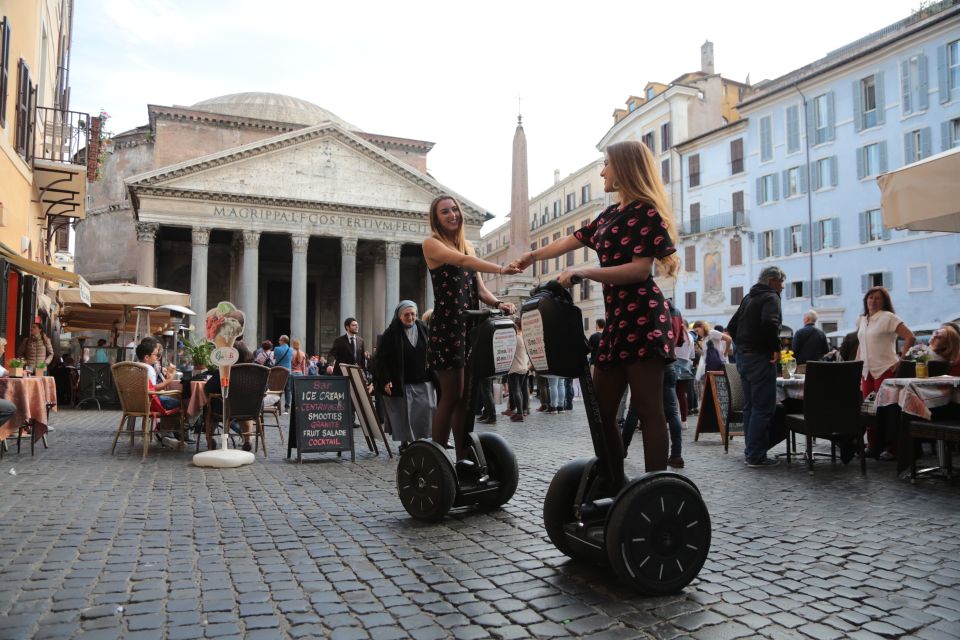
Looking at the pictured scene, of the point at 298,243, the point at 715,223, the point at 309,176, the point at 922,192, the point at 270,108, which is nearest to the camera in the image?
the point at 922,192

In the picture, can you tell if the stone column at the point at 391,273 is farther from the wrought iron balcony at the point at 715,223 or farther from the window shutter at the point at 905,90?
the window shutter at the point at 905,90

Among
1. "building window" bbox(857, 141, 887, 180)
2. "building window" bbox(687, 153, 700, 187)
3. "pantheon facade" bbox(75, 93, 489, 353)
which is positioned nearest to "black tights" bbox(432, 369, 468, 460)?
"building window" bbox(857, 141, 887, 180)

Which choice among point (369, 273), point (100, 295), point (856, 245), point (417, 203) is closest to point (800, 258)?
point (856, 245)

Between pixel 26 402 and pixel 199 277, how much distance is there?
974 inches

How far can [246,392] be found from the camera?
6.98 m

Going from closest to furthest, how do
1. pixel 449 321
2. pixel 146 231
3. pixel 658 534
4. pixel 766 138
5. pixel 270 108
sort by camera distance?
pixel 658 534 < pixel 449 321 < pixel 146 231 < pixel 766 138 < pixel 270 108

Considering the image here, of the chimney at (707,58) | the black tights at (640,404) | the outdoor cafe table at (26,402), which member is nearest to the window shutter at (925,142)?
the chimney at (707,58)

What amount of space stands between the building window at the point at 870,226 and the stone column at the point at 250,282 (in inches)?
1008

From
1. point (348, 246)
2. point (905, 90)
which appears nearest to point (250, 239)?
point (348, 246)

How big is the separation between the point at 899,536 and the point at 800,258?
28374mm

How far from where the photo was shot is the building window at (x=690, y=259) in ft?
113

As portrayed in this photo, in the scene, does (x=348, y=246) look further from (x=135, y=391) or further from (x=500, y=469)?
(x=500, y=469)

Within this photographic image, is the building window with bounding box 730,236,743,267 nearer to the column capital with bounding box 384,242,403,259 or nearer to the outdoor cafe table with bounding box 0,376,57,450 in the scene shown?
the column capital with bounding box 384,242,403,259

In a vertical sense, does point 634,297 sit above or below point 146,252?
below
